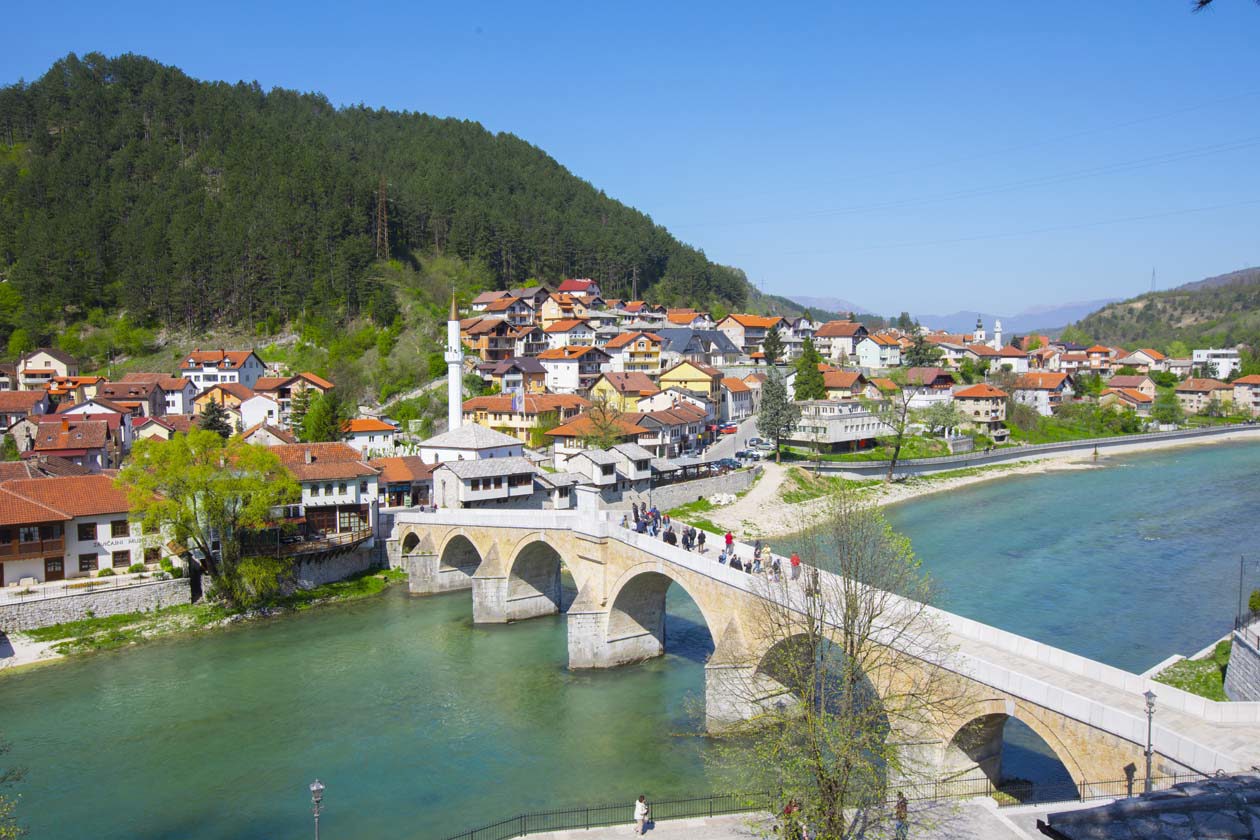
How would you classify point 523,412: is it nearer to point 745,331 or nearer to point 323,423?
point 323,423

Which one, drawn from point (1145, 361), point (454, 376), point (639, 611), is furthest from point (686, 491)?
point (1145, 361)

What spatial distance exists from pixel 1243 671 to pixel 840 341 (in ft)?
220

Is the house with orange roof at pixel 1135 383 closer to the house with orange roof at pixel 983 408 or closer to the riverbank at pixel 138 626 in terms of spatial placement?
the house with orange roof at pixel 983 408

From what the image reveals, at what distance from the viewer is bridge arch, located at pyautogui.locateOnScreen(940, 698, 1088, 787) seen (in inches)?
493

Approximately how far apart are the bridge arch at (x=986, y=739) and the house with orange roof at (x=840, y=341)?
226ft

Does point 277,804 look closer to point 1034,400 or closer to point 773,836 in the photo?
point 773,836

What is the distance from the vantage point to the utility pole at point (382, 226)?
77.2m

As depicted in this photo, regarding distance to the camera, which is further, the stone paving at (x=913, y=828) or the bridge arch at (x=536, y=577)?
the bridge arch at (x=536, y=577)

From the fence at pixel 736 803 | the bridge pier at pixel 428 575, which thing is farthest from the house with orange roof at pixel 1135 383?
the fence at pixel 736 803

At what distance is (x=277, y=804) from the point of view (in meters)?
17.2

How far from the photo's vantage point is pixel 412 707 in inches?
860

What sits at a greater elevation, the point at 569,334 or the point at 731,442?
the point at 569,334

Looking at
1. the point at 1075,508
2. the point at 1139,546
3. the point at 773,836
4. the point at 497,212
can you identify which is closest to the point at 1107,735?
the point at 773,836

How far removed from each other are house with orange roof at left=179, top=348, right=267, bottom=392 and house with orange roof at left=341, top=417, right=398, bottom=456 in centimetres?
1585
